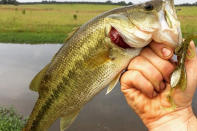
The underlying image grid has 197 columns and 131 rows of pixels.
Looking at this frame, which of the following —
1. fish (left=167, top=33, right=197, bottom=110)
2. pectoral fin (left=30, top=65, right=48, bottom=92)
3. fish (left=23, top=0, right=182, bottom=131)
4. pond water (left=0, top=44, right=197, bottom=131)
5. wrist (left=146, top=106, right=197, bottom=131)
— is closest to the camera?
fish (left=167, top=33, right=197, bottom=110)

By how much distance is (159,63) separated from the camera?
10.3ft

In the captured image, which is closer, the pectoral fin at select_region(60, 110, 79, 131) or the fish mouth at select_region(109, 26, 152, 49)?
the fish mouth at select_region(109, 26, 152, 49)

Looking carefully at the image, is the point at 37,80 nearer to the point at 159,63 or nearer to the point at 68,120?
the point at 68,120

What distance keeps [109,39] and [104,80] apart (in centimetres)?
48

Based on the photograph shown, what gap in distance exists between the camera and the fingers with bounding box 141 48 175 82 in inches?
123

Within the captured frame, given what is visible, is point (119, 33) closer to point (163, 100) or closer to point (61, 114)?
point (163, 100)

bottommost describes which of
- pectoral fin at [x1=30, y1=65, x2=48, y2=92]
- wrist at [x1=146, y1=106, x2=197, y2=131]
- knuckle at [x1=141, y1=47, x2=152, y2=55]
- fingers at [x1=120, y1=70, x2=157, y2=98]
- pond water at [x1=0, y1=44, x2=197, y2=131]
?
pond water at [x1=0, y1=44, x2=197, y2=131]

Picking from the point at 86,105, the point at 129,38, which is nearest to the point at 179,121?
the point at 129,38

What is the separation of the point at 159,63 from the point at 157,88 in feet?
1.19

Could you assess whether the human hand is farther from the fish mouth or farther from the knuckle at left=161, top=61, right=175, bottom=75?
the fish mouth

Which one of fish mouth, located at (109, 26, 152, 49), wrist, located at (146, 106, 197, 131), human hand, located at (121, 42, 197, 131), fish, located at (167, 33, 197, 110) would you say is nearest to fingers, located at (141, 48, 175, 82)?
human hand, located at (121, 42, 197, 131)

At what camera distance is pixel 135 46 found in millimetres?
3129

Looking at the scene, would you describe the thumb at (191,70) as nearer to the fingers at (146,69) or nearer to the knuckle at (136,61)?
the fingers at (146,69)

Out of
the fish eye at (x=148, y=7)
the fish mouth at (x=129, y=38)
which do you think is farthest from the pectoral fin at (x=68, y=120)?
the fish eye at (x=148, y=7)
